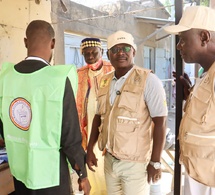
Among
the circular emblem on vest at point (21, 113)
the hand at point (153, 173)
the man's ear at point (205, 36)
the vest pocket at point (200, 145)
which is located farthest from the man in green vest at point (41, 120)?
the man's ear at point (205, 36)

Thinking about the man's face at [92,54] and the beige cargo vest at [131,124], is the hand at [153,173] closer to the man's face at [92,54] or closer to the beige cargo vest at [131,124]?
the beige cargo vest at [131,124]

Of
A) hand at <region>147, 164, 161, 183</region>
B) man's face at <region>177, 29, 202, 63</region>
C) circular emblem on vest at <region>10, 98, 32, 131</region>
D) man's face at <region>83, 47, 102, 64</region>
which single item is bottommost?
hand at <region>147, 164, 161, 183</region>

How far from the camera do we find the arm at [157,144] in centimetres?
185

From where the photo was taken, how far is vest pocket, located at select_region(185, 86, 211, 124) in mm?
1247

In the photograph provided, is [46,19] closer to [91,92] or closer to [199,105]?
[91,92]

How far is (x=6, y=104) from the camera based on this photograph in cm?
160

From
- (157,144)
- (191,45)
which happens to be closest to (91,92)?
(157,144)

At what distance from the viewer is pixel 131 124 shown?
1864mm

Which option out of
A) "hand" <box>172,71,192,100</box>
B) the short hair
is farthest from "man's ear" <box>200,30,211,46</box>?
the short hair

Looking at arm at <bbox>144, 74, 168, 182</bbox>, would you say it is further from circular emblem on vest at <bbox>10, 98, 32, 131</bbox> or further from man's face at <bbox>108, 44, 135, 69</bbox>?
circular emblem on vest at <bbox>10, 98, 32, 131</bbox>

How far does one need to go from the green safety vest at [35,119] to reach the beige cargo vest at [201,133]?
0.71 metres

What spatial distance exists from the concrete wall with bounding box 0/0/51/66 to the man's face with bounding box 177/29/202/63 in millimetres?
2070

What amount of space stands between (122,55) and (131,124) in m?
0.54

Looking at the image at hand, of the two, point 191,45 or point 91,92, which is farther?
point 91,92
